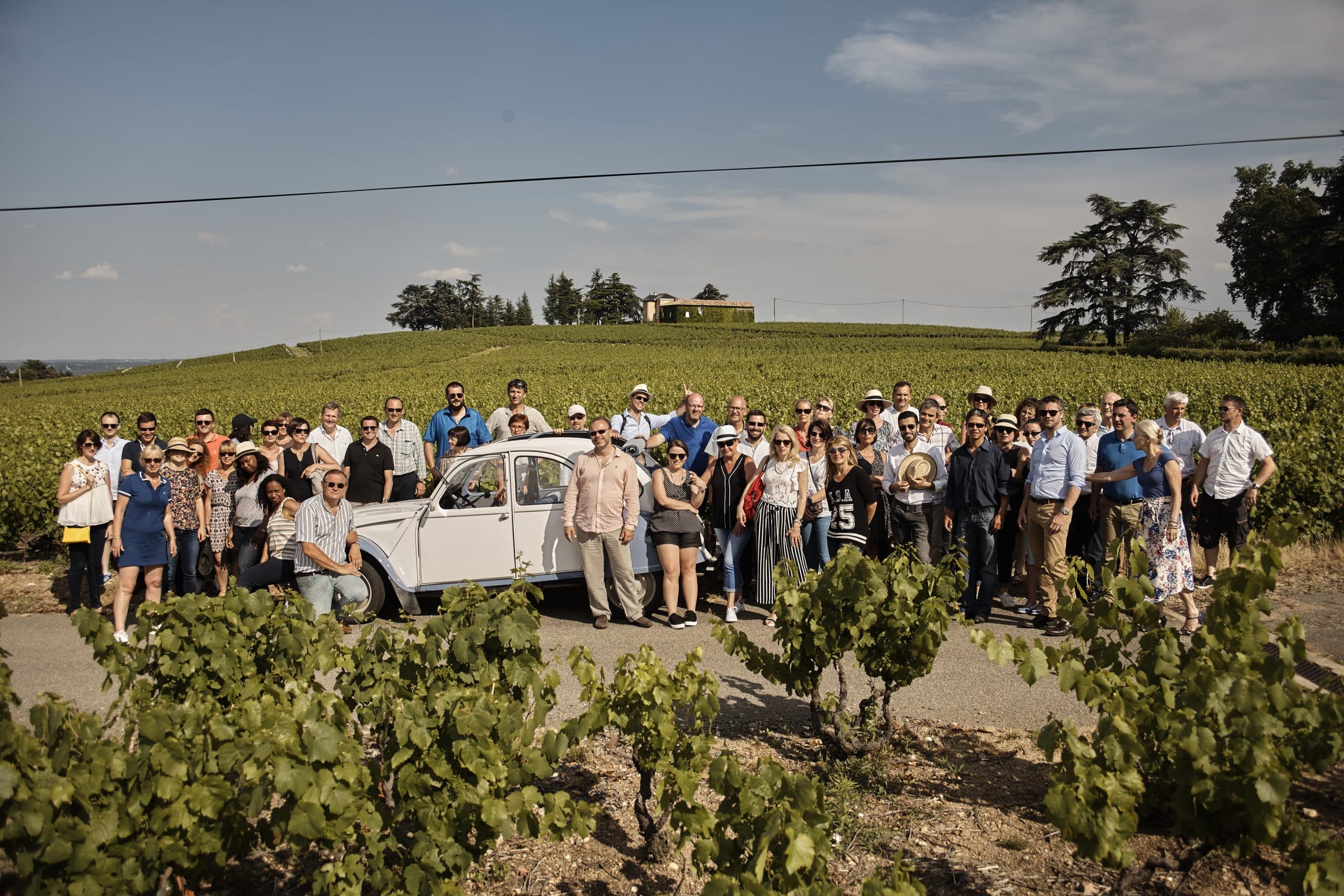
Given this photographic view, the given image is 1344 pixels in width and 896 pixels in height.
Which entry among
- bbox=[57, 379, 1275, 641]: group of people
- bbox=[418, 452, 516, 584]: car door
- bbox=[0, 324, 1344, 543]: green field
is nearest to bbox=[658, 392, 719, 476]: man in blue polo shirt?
bbox=[57, 379, 1275, 641]: group of people

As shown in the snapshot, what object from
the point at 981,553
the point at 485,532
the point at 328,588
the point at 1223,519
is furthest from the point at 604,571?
the point at 1223,519

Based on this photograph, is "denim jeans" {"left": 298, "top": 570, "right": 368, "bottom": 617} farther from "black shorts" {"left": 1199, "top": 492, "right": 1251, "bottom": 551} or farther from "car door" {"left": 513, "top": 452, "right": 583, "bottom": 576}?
"black shorts" {"left": 1199, "top": 492, "right": 1251, "bottom": 551}

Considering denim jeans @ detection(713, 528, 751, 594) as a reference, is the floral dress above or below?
above

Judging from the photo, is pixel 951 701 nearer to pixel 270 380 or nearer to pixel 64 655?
pixel 64 655

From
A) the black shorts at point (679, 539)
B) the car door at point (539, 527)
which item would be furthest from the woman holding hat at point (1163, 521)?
the car door at point (539, 527)

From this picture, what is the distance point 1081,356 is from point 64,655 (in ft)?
180

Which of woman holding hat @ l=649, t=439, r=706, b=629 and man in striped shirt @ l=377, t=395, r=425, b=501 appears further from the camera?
man in striped shirt @ l=377, t=395, r=425, b=501

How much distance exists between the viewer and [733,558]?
8414 millimetres

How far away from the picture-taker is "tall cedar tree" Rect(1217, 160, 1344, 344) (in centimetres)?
5250

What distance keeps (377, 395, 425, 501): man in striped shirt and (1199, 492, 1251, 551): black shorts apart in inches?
347

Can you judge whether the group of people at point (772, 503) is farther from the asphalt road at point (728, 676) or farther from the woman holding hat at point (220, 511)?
the asphalt road at point (728, 676)

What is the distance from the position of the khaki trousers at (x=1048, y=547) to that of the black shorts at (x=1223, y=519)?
2208 millimetres

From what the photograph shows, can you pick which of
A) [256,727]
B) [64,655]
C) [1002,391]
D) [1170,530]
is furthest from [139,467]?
[1002,391]

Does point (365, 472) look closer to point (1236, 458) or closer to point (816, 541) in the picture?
point (816, 541)
